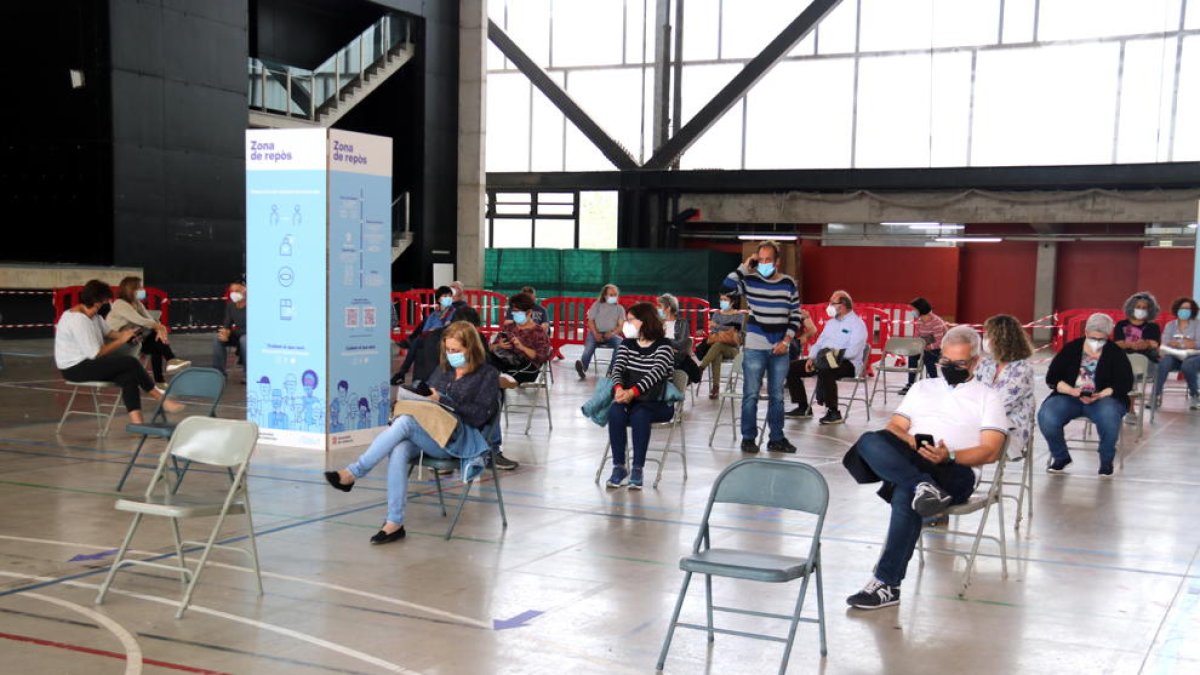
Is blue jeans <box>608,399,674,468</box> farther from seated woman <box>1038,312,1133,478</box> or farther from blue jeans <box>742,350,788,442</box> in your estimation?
seated woman <box>1038,312,1133,478</box>

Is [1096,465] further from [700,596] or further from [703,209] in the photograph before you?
[703,209]

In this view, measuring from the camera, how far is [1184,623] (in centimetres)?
589

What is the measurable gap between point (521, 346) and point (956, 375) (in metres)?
5.89

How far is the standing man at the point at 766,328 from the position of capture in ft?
36.2

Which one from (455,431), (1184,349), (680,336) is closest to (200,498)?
(455,431)

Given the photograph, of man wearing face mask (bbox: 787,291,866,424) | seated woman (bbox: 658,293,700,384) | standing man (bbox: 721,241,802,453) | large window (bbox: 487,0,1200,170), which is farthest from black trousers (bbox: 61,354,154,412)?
large window (bbox: 487,0,1200,170)

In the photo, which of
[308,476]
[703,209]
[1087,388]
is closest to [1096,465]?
[1087,388]

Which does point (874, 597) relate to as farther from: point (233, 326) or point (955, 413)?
point (233, 326)

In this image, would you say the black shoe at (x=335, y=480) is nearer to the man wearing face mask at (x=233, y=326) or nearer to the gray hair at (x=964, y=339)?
the gray hair at (x=964, y=339)

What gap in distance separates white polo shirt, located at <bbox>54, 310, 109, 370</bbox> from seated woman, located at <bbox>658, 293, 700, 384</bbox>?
5570mm

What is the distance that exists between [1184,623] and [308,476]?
623 cm

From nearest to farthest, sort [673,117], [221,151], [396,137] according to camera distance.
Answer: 1. [221,151]
2. [396,137]
3. [673,117]

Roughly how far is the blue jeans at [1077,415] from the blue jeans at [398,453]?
558 centimetres

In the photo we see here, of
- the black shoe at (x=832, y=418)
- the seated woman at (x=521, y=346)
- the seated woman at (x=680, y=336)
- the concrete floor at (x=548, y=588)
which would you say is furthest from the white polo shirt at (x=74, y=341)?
the black shoe at (x=832, y=418)
